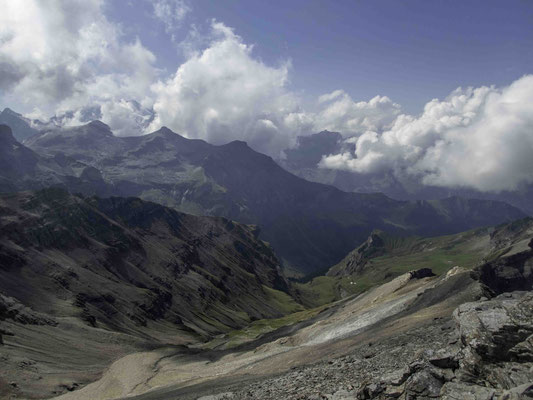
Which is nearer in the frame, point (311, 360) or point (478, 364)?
point (478, 364)

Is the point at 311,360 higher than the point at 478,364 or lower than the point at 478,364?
lower

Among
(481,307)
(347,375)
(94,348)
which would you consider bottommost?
(347,375)

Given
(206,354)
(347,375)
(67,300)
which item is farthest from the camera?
(67,300)

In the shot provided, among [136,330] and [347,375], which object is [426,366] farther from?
[136,330]

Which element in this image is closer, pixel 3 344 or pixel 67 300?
pixel 3 344

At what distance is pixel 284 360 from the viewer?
71.7 metres

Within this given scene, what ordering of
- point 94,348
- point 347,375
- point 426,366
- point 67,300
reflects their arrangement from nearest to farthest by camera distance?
1. point 426,366
2. point 347,375
3. point 94,348
4. point 67,300

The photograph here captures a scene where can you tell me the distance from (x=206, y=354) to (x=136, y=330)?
293ft

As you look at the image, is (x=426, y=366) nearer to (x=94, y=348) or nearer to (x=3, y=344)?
(x=3, y=344)

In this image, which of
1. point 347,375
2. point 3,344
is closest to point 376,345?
point 347,375

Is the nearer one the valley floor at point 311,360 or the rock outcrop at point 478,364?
the rock outcrop at point 478,364

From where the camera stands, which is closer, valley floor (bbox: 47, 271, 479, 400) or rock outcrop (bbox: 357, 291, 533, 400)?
rock outcrop (bbox: 357, 291, 533, 400)

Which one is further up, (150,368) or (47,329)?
(47,329)

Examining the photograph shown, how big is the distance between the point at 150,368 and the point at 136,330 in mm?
92288
